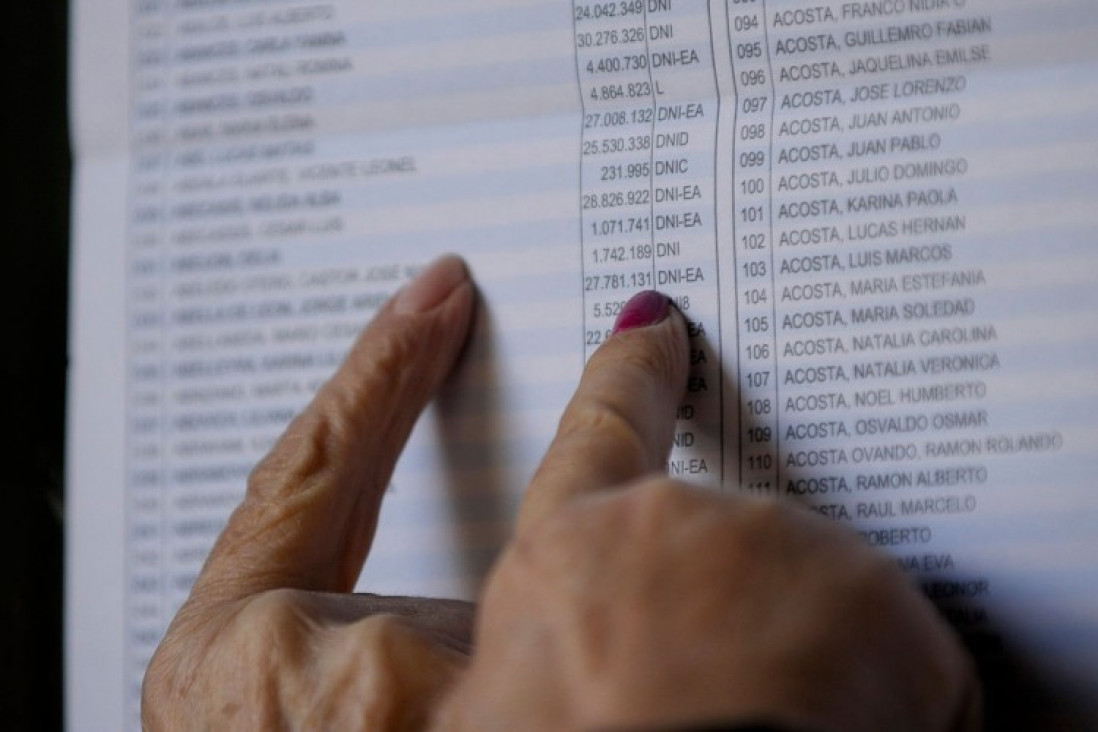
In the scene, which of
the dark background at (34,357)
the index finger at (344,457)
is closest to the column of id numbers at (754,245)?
the index finger at (344,457)

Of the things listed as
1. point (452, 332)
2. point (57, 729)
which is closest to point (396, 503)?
point (452, 332)

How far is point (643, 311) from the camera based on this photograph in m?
0.39

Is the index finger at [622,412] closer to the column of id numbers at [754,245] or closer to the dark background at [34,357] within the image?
the column of id numbers at [754,245]

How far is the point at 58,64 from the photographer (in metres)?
0.50

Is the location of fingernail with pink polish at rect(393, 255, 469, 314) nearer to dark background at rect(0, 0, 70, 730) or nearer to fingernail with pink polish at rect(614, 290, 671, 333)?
fingernail with pink polish at rect(614, 290, 671, 333)

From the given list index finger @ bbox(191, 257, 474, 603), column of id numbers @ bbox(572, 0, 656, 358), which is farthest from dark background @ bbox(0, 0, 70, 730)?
column of id numbers @ bbox(572, 0, 656, 358)

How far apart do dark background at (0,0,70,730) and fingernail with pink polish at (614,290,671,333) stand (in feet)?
0.83

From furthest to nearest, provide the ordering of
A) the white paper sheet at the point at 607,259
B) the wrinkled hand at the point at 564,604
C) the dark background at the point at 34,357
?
the dark background at the point at 34,357
the white paper sheet at the point at 607,259
the wrinkled hand at the point at 564,604

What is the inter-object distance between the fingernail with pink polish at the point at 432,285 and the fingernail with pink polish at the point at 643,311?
7 centimetres

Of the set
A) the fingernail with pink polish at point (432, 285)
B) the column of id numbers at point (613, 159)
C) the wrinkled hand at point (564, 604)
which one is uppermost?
the column of id numbers at point (613, 159)

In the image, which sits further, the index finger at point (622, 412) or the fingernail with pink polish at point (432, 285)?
the fingernail with pink polish at point (432, 285)

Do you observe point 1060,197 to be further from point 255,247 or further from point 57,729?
point 57,729

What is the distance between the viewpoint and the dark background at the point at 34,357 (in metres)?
0.48

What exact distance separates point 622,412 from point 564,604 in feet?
0.37
